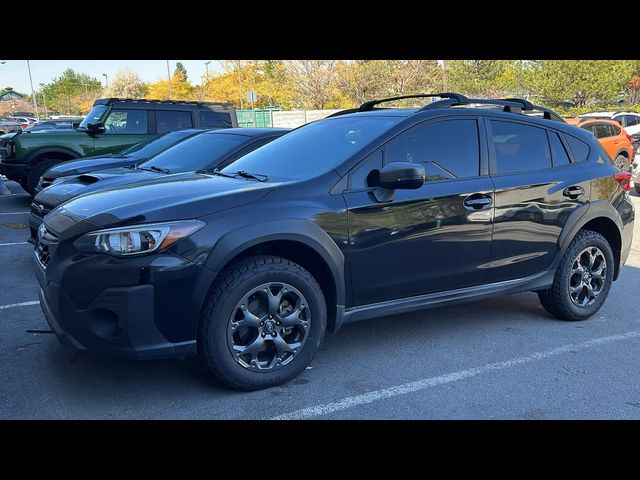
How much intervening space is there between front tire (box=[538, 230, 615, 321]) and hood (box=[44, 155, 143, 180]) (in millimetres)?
5348

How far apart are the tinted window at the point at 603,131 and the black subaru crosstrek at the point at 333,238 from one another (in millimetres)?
12288

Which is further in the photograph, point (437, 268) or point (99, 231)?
point (437, 268)

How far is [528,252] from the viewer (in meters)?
4.61

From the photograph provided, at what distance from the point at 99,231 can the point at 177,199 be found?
1.54 feet

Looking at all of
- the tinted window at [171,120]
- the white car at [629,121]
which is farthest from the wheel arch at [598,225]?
the white car at [629,121]

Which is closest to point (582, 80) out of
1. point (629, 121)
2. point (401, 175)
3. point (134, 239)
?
point (629, 121)

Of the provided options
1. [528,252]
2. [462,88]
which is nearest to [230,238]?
[528,252]

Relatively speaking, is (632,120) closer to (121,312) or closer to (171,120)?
(171,120)

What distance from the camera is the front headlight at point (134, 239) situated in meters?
3.18

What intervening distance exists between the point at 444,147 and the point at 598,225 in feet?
5.91

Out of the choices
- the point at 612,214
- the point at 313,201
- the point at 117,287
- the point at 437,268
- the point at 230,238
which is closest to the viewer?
the point at 117,287

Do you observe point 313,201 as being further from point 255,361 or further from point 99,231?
point 99,231

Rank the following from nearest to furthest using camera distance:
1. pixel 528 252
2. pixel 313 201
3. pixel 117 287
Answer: pixel 117 287, pixel 313 201, pixel 528 252

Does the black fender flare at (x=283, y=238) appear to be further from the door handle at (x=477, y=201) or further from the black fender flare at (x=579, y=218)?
the black fender flare at (x=579, y=218)
